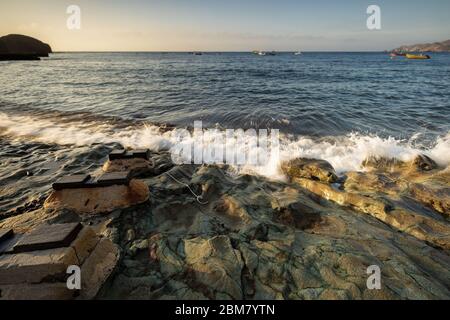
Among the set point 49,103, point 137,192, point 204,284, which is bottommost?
point 204,284

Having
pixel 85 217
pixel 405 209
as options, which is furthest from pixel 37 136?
pixel 405 209

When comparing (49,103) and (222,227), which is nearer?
(222,227)

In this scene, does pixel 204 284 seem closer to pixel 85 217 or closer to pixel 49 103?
pixel 85 217

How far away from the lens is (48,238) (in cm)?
282

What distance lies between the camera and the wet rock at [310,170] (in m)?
6.33

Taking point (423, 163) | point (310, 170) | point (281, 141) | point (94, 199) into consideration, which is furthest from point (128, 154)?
point (423, 163)

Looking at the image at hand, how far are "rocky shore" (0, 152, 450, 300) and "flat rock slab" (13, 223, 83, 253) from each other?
0.38 metres

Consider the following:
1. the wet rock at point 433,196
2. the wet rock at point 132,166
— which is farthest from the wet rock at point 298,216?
the wet rock at point 132,166

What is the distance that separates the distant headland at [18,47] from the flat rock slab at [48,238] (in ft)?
324

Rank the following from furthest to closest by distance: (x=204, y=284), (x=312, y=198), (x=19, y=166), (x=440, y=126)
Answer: (x=440, y=126) < (x=19, y=166) < (x=312, y=198) < (x=204, y=284)

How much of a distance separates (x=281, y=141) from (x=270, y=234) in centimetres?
610

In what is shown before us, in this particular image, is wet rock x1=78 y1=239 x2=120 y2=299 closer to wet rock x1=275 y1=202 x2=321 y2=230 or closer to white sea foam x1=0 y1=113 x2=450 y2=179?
wet rock x1=275 y1=202 x2=321 y2=230

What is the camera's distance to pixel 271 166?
7105mm
